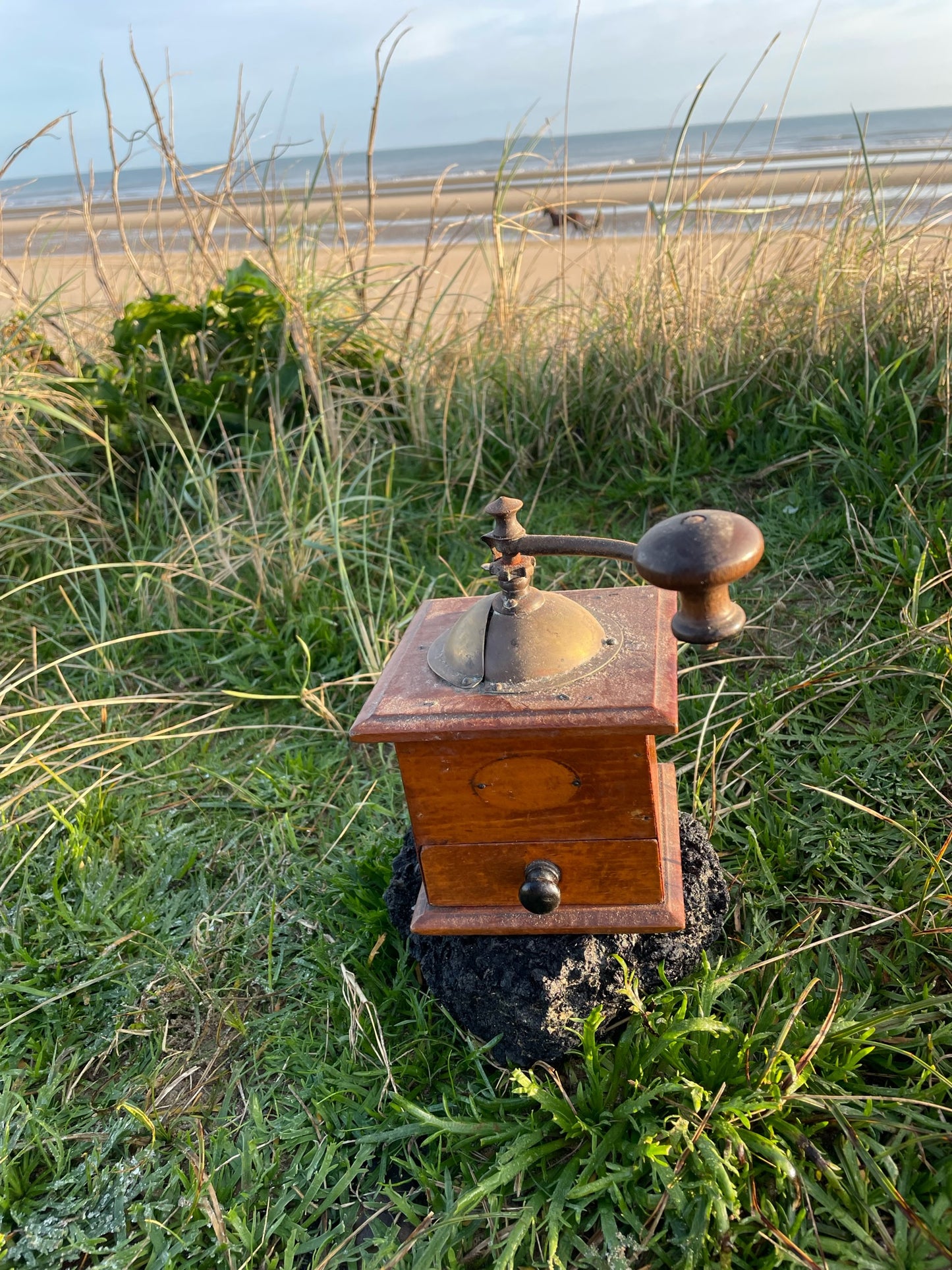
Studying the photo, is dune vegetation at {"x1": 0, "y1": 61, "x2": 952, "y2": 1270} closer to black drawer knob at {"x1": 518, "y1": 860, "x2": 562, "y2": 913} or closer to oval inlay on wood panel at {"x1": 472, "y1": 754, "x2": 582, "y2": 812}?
black drawer knob at {"x1": 518, "y1": 860, "x2": 562, "y2": 913}

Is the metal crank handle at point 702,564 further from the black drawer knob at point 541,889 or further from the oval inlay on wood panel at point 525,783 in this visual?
the black drawer knob at point 541,889

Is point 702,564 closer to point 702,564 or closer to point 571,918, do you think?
point 702,564

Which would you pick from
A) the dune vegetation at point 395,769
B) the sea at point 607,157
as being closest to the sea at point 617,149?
the sea at point 607,157

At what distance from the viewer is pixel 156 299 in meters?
3.41

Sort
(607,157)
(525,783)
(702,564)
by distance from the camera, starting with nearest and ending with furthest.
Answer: (702,564), (525,783), (607,157)

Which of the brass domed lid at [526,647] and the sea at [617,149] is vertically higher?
the sea at [617,149]

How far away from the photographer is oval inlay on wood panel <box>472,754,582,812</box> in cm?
134

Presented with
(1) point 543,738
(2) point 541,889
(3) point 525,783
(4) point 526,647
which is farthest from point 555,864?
(4) point 526,647

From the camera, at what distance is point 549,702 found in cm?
126

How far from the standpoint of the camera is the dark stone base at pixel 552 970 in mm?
1527

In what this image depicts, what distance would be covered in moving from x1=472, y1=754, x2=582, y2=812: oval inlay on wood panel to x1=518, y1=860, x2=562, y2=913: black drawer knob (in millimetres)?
107

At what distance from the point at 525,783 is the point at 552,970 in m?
0.41

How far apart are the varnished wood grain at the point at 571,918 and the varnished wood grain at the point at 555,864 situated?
12mm

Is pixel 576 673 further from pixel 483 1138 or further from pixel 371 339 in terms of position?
pixel 371 339
